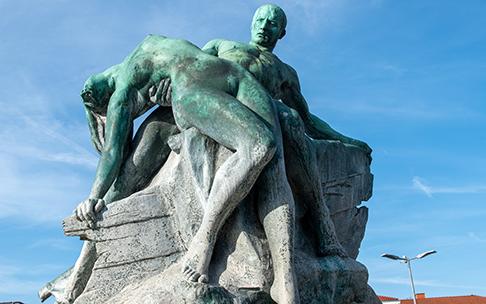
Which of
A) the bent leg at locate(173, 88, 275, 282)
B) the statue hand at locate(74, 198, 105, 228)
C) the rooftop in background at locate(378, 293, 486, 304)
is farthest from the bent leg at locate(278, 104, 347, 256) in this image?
the rooftop in background at locate(378, 293, 486, 304)

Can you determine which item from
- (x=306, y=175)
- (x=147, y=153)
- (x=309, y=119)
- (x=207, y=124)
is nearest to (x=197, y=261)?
(x=207, y=124)

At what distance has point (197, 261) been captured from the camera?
461cm

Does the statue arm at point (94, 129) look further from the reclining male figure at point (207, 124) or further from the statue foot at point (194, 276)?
the statue foot at point (194, 276)

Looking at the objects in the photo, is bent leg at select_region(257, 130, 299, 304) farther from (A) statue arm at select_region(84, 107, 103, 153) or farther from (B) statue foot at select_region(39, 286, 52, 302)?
(B) statue foot at select_region(39, 286, 52, 302)

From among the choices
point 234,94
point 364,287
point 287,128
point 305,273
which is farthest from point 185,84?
point 364,287

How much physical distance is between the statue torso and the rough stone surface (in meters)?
1.10

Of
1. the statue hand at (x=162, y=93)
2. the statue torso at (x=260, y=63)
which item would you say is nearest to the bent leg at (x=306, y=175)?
the statue torso at (x=260, y=63)

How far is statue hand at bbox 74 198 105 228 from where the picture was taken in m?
5.15

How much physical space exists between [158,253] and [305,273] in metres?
1.17

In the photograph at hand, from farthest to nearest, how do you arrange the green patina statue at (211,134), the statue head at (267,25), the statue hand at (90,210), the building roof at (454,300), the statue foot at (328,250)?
1. the building roof at (454,300)
2. the statue head at (267,25)
3. the statue foot at (328,250)
4. the statue hand at (90,210)
5. the green patina statue at (211,134)

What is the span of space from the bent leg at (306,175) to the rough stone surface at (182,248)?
0.32 feet

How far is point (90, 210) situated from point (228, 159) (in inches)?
47.8

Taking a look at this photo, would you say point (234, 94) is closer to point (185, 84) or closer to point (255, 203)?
point (185, 84)

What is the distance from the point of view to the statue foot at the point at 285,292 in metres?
4.58
